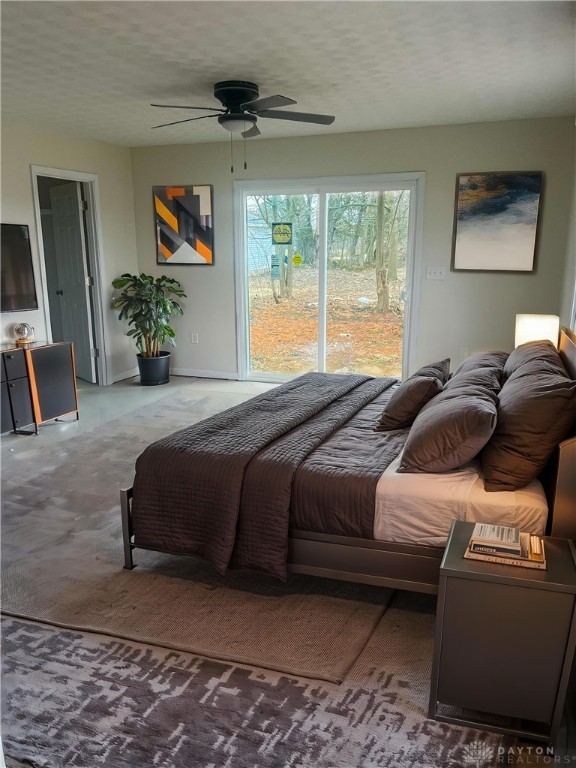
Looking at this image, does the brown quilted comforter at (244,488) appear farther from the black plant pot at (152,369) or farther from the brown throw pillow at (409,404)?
the black plant pot at (152,369)

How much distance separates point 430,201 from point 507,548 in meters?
4.32

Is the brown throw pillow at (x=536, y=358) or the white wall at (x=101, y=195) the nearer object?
the brown throw pillow at (x=536, y=358)

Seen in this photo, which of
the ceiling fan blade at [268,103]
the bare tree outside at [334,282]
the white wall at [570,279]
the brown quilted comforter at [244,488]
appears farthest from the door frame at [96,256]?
the white wall at [570,279]

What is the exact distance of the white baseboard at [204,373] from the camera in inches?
261

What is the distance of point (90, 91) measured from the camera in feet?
13.3

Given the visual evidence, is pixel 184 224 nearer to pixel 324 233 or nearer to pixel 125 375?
pixel 324 233

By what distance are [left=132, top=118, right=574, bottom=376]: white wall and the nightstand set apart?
360 centimetres

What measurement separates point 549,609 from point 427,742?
0.56 meters

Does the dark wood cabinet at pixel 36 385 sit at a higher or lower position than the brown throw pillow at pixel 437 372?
lower

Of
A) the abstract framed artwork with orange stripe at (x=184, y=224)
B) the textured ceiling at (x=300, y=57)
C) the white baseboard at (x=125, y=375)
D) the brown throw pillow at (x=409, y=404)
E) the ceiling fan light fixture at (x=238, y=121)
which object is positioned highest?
the textured ceiling at (x=300, y=57)

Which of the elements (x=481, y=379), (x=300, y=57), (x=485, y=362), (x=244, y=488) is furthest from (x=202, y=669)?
(x=300, y=57)

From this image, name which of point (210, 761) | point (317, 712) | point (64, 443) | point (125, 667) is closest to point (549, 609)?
point (317, 712)

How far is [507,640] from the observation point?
1710 millimetres

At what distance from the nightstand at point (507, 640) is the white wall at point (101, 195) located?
14.8 feet
